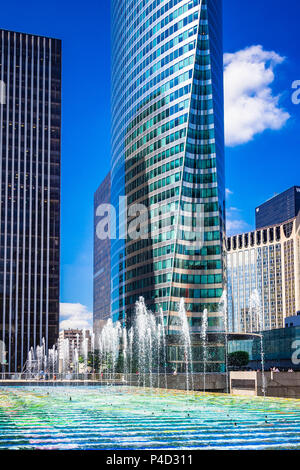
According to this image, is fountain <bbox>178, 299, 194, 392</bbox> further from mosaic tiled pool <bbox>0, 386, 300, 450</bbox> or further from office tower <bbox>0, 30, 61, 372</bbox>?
mosaic tiled pool <bbox>0, 386, 300, 450</bbox>

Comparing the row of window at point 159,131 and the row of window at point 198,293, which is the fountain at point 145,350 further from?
the row of window at point 159,131

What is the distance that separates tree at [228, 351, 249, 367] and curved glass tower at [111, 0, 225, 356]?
812 inches

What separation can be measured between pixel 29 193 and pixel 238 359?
59.2m

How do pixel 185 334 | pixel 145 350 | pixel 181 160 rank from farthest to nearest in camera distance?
pixel 145 350 < pixel 181 160 < pixel 185 334

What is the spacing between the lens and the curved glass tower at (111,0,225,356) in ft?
282

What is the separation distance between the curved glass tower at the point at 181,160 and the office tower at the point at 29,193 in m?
39.6

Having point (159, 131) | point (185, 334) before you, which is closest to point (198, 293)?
point (185, 334)

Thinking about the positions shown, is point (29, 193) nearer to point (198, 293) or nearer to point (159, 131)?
point (159, 131)

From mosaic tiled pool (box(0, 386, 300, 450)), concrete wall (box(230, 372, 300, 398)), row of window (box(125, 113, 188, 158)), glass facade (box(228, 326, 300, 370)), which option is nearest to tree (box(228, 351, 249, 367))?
glass facade (box(228, 326, 300, 370))

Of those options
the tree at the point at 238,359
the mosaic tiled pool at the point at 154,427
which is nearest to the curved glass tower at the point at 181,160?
the tree at the point at 238,359

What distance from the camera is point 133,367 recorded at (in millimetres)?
92750

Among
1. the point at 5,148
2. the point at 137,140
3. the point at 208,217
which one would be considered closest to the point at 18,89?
the point at 5,148

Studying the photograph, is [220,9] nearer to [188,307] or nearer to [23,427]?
[188,307]

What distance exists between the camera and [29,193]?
137 meters
